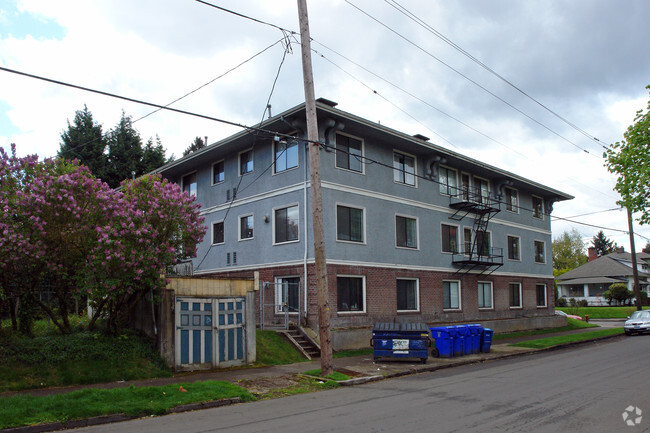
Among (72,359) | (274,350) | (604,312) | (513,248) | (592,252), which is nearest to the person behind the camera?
(72,359)

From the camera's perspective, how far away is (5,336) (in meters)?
13.7

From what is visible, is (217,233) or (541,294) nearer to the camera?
(217,233)

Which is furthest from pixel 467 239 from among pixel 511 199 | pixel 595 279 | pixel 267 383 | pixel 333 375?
pixel 595 279

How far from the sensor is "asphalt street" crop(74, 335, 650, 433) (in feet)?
27.1

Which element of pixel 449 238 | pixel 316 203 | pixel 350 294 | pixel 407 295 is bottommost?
pixel 407 295

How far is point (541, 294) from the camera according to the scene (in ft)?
116

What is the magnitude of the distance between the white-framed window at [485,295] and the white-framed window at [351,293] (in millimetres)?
9789

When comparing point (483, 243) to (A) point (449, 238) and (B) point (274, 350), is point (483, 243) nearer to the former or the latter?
(A) point (449, 238)

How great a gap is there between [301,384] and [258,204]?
11676 millimetres

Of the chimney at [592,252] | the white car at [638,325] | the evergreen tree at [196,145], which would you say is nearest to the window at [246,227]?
the white car at [638,325]

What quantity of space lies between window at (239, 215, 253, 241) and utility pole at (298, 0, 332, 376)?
10242 mm

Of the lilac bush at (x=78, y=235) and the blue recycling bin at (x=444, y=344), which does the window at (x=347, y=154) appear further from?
the lilac bush at (x=78, y=235)

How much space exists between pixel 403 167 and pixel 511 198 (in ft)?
37.1

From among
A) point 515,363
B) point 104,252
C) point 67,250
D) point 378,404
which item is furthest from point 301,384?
point 515,363
